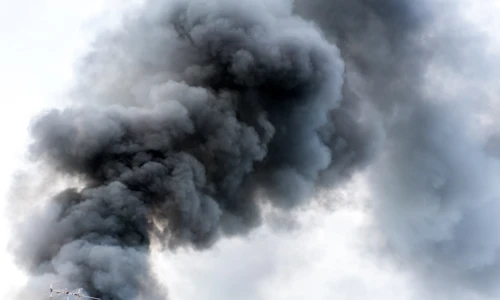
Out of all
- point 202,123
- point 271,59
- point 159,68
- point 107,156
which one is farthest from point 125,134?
point 271,59

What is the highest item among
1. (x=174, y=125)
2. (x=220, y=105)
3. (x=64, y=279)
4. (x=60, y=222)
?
(x=220, y=105)

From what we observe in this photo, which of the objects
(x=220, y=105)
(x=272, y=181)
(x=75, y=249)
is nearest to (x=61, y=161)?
(x=75, y=249)

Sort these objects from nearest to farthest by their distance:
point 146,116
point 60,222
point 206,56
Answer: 1. point 60,222
2. point 146,116
3. point 206,56

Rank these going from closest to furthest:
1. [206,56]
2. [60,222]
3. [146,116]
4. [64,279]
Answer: [64,279] → [60,222] → [146,116] → [206,56]

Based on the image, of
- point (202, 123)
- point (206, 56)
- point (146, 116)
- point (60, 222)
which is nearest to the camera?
point (60, 222)

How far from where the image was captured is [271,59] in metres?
45.2

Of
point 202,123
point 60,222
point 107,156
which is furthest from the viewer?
point 202,123

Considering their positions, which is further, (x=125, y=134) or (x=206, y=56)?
(x=206, y=56)

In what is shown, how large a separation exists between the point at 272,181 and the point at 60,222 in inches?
708

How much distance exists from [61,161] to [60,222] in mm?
5707

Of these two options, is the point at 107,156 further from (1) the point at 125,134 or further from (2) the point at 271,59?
(2) the point at 271,59

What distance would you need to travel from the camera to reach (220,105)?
43625 mm

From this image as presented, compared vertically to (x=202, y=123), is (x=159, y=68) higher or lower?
higher

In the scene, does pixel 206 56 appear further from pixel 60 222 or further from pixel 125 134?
pixel 60 222
